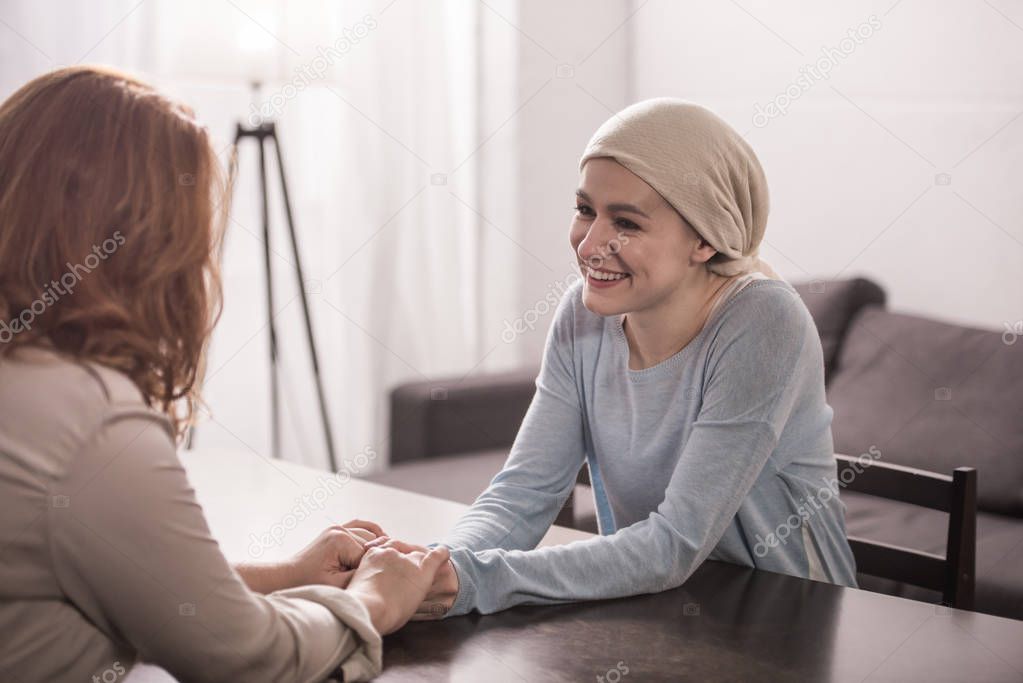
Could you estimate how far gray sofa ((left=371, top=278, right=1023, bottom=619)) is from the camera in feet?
8.64

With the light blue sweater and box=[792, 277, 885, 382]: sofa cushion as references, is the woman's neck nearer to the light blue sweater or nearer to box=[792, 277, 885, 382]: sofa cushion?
the light blue sweater

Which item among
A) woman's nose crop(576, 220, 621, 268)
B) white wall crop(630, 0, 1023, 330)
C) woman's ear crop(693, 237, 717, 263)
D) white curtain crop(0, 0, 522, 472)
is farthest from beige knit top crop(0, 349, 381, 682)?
white wall crop(630, 0, 1023, 330)

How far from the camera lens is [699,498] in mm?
1492

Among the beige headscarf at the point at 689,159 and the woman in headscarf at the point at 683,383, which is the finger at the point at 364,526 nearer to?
the woman in headscarf at the point at 683,383

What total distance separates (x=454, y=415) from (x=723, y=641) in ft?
7.50

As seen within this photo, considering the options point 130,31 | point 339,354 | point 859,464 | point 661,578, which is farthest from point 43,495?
point 339,354

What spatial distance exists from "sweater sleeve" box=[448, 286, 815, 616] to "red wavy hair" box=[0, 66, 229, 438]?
50cm

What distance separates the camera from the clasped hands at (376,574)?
4.16 feet

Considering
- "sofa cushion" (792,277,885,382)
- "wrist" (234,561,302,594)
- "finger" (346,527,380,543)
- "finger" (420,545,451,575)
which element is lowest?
"sofa cushion" (792,277,885,382)

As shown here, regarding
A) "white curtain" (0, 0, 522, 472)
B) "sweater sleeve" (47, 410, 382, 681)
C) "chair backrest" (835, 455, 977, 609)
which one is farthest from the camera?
"white curtain" (0, 0, 522, 472)

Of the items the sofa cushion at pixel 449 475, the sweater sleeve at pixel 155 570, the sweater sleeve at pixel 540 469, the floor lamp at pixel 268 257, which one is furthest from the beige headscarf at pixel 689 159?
the floor lamp at pixel 268 257

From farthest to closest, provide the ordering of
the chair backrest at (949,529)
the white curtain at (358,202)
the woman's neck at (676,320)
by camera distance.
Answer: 1. the white curtain at (358,202)
2. the woman's neck at (676,320)
3. the chair backrest at (949,529)

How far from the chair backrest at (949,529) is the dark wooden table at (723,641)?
0.97 ft

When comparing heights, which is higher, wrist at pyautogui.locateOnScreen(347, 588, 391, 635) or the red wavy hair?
the red wavy hair
